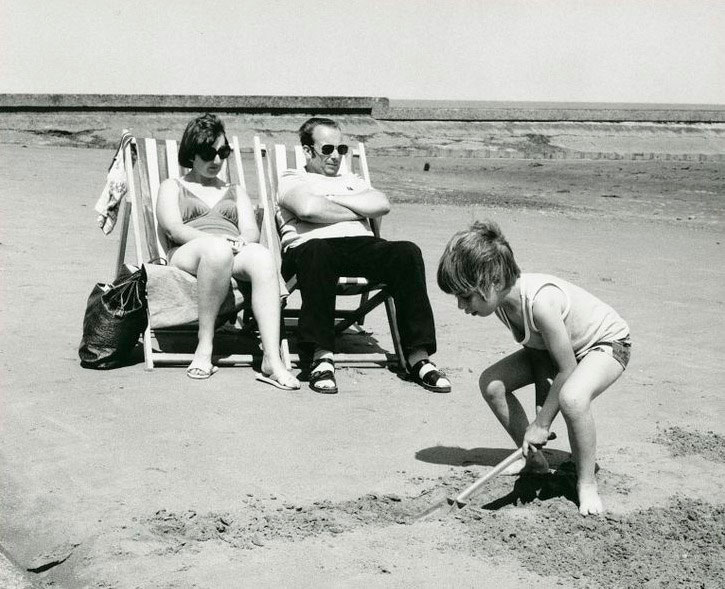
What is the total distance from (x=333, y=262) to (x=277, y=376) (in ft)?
2.32

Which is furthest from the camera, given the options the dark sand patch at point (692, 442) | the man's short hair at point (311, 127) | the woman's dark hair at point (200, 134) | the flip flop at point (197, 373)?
the man's short hair at point (311, 127)

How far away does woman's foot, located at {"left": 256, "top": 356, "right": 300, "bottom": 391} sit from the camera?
5.65 m

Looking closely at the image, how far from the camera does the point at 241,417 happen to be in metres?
5.10

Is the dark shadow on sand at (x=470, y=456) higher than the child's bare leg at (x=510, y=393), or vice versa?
the child's bare leg at (x=510, y=393)

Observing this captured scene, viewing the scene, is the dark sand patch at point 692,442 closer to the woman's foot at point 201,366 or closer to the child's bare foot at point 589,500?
the child's bare foot at point 589,500

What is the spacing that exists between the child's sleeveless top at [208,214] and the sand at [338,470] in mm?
863

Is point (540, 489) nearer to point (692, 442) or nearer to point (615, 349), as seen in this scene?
point (615, 349)

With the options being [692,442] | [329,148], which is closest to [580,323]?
[692,442]

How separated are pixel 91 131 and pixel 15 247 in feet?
29.6

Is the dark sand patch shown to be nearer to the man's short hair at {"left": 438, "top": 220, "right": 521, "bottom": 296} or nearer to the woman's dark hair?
the man's short hair at {"left": 438, "top": 220, "right": 521, "bottom": 296}

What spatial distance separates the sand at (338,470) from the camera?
11.5ft

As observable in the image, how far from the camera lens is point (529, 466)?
14.3 ft

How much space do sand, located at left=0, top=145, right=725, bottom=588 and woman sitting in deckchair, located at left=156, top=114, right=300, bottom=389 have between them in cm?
20

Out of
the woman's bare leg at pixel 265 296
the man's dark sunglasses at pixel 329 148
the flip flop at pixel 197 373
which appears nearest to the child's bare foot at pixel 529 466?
the woman's bare leg at pixel 265 296
